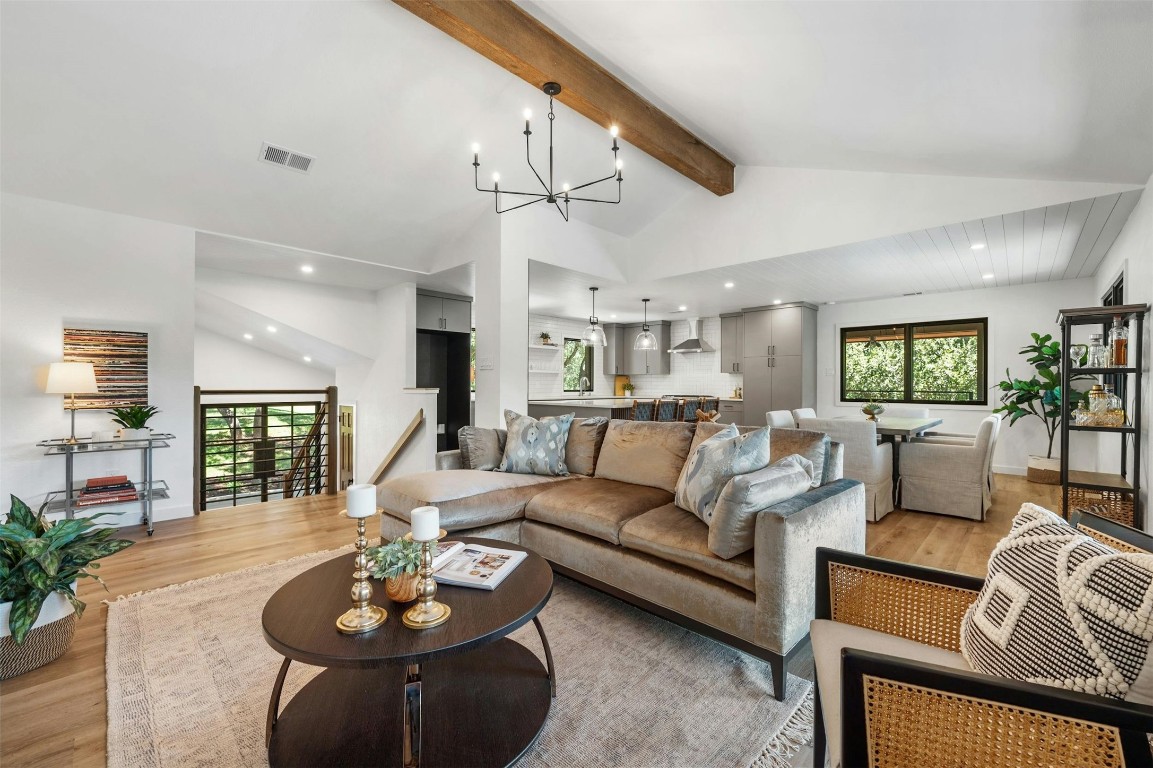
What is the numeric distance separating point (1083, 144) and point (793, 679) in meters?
3.16

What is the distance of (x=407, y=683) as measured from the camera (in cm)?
139

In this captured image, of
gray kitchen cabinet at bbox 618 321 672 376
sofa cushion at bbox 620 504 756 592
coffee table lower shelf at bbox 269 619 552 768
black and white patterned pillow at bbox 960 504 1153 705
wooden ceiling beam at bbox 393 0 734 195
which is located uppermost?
wooden ceiling beam at bbox 393 0 734 195

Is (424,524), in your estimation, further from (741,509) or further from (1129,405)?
(1129,405)

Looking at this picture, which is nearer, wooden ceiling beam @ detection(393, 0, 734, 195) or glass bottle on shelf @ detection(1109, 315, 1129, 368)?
wooden ceiling beam @ detection(393, 0, 734, 195)

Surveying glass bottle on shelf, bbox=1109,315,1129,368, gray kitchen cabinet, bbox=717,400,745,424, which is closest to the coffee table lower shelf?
glass bottle on shelf, bbox=1109,315,1129,368

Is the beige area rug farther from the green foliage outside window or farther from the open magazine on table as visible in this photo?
the green foliage outside window

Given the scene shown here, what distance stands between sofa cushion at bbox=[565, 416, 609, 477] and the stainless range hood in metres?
4.80

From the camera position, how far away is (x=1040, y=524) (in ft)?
3.47

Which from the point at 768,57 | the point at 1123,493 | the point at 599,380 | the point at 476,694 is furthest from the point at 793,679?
the point at 599,380

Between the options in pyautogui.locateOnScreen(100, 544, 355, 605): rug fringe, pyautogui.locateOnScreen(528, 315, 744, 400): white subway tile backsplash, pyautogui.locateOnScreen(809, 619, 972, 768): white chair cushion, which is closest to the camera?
pyautogui.locateOnScreen(809, 619, 972, 768): white chair cushion

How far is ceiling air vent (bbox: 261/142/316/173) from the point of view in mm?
3545

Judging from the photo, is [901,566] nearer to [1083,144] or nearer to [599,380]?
[1083,144]

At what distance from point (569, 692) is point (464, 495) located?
50.4 inches

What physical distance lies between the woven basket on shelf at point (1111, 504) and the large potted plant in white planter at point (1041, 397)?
217 cm
